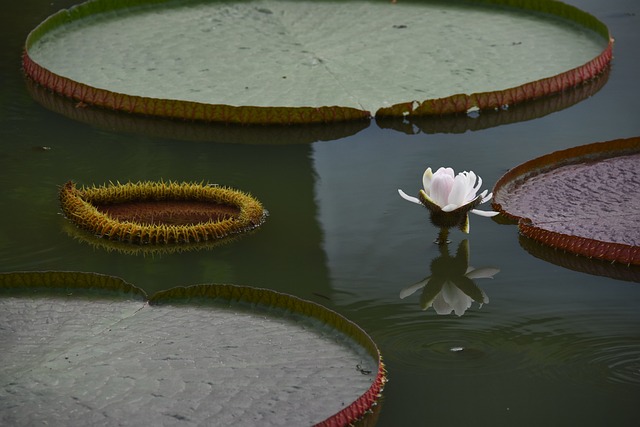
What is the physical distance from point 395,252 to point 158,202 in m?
0.72

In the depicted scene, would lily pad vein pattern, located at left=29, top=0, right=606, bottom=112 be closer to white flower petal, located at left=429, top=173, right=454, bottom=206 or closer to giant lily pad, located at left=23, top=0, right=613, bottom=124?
giant lily pad, located at left=23, top=0, right=613, bottom=124

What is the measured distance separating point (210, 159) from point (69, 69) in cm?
100

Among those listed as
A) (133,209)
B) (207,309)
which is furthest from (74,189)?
(207,309)

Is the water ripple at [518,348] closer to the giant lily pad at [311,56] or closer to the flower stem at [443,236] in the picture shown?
the flower stem at [443,236]

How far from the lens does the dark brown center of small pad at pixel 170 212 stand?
3113 millimetres

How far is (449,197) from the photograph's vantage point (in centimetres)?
287

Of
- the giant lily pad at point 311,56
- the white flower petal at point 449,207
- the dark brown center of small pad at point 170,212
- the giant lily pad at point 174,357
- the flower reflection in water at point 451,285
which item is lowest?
the flower reflection in water at point 451,285

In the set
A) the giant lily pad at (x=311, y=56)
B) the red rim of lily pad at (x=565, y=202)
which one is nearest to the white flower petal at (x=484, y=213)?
the red rim of lily pad at (x=565, y=202)

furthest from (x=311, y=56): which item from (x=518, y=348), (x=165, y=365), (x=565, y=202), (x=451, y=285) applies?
(x=165, y=365)

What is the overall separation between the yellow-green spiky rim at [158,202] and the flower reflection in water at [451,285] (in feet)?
1.73

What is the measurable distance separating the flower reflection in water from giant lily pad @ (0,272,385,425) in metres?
0.35

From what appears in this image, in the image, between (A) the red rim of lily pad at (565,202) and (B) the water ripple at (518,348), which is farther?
(A) the red rim of lily pad at (565,202)

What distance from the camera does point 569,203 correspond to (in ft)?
10.1

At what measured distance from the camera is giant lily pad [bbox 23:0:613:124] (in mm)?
3920
